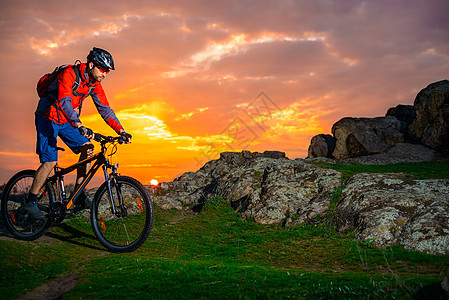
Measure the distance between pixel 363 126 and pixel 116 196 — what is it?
1069 inches

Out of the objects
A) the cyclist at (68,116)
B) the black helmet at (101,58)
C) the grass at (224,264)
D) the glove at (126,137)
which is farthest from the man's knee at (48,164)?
the black helmet at (101,58)

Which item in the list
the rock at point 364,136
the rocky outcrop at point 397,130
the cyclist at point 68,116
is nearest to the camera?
the cyclist at point 68,116

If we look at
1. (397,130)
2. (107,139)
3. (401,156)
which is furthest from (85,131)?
(397,130)

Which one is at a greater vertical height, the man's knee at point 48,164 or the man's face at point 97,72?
the man's face at point 97,72

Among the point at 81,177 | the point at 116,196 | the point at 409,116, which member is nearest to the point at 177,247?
the point at 116,196

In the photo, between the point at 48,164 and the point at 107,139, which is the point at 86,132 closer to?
the point at 107,139

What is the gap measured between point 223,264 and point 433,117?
27285 millimetres

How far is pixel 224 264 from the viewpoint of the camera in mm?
6555

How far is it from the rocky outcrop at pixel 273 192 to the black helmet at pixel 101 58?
6.41m

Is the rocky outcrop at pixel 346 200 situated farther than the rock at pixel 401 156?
No

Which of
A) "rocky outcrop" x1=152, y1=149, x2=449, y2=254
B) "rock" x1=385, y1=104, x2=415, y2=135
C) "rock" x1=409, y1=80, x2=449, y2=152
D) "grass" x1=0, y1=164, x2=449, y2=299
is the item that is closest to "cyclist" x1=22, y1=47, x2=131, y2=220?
"grass" x1=0, y1=164, x2=449, y2=299

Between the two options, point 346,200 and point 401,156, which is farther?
point 401,156

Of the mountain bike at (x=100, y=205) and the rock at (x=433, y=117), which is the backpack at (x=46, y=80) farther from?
the rock at (x=433, y=117)

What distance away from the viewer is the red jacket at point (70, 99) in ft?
23.8
